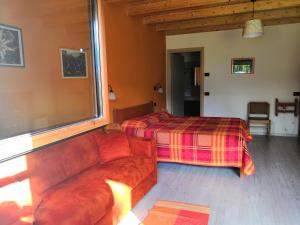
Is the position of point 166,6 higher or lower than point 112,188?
higher

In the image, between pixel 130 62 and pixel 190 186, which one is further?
pixel 130 62

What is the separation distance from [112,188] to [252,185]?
172cm

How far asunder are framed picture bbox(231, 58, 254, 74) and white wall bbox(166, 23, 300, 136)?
9cm

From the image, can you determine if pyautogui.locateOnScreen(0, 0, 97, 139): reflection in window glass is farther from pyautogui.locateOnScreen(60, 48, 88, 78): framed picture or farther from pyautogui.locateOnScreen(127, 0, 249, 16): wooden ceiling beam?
pyautogui.locateOnScreen(127, 0, 249, 16): wooden ceiling beam

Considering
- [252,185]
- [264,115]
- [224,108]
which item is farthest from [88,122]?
[264,115]

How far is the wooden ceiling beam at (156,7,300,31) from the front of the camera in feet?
14.3

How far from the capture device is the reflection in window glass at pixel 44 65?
2.30 meters

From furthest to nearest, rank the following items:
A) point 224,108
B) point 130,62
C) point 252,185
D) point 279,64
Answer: point 224,108 < point 279,64 < point 130,62 < point 252,185

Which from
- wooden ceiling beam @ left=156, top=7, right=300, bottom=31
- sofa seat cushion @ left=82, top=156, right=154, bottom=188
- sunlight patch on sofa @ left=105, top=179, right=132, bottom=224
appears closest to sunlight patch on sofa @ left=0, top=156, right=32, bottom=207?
sofa seat cushion @ left=82, top=156, right=154, bottom=188

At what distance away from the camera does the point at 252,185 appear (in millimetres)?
2828

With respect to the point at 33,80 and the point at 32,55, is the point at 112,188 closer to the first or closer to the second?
the point at 33,80

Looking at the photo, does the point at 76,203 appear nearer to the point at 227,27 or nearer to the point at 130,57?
the point at 130,57

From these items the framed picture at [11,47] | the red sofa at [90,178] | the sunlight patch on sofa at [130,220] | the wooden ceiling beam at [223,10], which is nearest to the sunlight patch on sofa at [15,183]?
the red sofa at [90,178]

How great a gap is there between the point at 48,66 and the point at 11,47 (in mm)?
471
